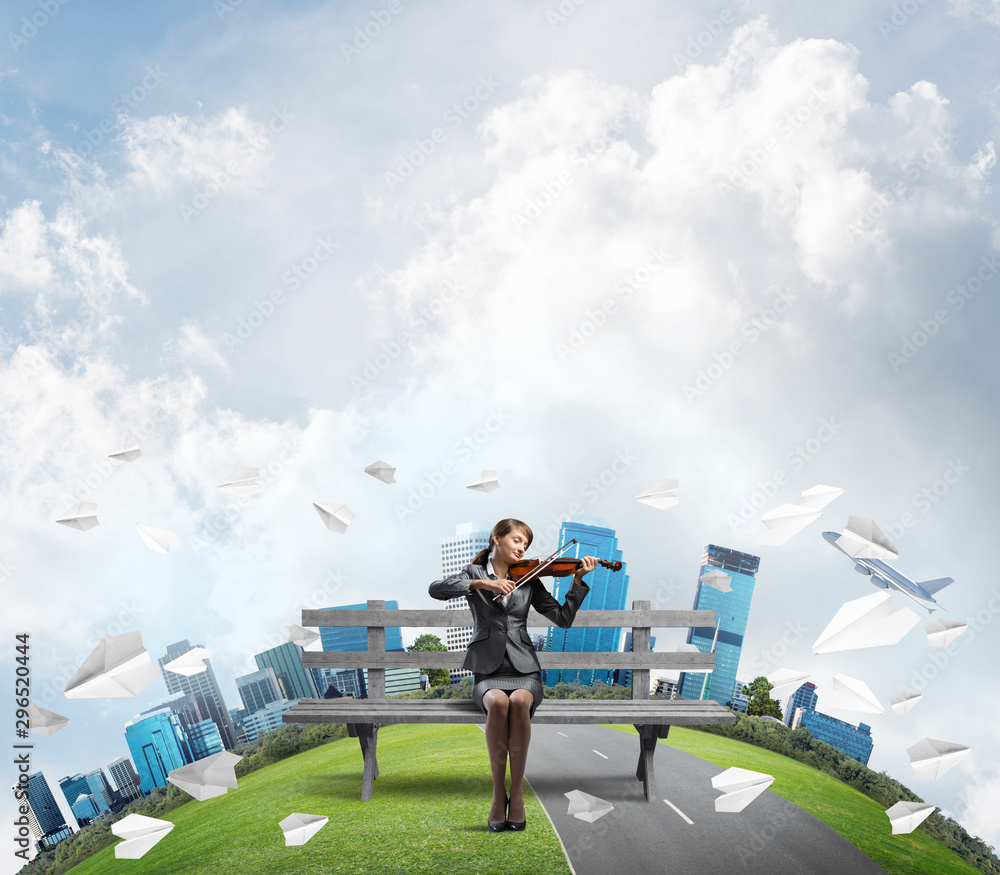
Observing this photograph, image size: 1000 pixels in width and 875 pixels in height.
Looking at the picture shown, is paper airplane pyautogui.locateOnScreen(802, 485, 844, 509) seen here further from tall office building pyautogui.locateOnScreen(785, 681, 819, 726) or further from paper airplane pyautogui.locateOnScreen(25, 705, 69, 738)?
paper airplane pyautogui.locateOnScreen(25, 705, 69, 738)

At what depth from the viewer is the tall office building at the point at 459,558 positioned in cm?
416

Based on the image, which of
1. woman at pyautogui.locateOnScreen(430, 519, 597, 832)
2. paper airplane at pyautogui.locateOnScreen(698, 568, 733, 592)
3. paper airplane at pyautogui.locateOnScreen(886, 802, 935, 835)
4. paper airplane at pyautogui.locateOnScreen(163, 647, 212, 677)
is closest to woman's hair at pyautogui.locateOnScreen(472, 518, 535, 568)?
woman at pyautogui.locateOnScreen(430, 519, 597, 832)

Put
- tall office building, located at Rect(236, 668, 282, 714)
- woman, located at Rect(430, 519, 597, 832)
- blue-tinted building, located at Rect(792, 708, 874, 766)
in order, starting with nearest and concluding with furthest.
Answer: woman, located at Rect(430, 519, 597, 832), blue-tinted building, located at Rect(792, 708, 874, 766), tall office building, located at Rect(236, 668, 282, 714)

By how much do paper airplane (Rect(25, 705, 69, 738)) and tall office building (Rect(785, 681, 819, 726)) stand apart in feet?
20.8

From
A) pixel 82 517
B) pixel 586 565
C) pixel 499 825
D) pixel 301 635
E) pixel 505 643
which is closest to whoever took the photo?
pixel 499 825

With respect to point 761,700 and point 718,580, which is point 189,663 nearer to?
point 718,580

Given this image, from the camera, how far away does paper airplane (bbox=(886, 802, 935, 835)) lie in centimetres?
404

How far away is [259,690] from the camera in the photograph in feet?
26.7

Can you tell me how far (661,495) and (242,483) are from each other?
330 centimetres

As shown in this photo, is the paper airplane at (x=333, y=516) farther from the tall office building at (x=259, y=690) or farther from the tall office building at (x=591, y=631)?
the tall office building at (x=259, y=690)

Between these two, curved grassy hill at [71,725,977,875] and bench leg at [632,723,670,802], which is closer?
curved grassy hill at [71,725,977,875]

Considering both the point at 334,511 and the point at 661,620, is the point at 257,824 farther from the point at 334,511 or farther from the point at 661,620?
the point at 661,620

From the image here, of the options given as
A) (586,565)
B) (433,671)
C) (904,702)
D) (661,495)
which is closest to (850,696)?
(904,702)

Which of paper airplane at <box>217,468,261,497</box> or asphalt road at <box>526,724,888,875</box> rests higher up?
paper airplane at <box>217,468,261,497</box>
